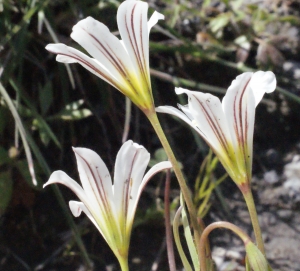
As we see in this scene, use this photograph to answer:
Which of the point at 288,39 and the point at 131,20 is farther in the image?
the point at 288,39

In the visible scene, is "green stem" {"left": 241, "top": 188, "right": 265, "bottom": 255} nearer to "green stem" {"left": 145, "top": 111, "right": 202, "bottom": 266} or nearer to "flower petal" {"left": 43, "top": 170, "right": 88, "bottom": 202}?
"green stem" {"left": 145, "top": 111, "right": 202, "bottom": 266}

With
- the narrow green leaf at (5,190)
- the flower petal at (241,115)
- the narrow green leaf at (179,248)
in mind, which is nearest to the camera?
the flower petal at (241,115)

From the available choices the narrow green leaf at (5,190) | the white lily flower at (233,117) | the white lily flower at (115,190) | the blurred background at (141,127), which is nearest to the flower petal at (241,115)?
the white lily flower at (233,117)

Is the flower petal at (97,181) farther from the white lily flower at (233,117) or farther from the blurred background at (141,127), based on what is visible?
the blurred background at (141,127)

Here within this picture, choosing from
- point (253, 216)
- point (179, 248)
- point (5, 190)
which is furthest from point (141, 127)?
point (253, 216)

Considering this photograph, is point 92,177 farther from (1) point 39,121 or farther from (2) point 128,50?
(1) point 39,121

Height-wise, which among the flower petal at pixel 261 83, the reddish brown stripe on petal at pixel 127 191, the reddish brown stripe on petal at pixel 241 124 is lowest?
the reddish brown stripe on petal at pixel 127 191

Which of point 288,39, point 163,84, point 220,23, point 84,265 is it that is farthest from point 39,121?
point 288,39
